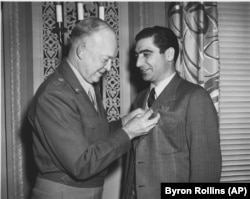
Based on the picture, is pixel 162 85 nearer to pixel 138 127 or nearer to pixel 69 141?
pixel 138 127

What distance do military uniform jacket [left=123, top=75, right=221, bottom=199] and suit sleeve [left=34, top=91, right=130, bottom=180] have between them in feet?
1.19

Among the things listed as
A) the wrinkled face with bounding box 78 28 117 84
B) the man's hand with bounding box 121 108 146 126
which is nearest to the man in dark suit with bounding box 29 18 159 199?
the wrinkled face with bounding box 78 28 117 84

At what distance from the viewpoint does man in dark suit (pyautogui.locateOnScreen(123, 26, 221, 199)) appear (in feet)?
5.47

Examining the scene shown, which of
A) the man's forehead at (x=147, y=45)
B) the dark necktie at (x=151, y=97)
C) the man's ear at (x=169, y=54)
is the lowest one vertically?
the dark necktie at (x=151, y=97)

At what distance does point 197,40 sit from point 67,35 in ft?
3.51

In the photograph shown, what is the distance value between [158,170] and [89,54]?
0.81m

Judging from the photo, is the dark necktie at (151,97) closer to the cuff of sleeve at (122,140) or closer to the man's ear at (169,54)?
the man's ear at (169,54)

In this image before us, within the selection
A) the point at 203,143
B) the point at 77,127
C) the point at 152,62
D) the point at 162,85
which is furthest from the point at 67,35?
the point at 203,143

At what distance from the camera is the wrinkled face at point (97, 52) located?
150cm

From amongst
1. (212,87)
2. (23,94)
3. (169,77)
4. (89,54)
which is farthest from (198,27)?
(23,94)

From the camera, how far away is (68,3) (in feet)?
7.95

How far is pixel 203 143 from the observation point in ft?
5.43

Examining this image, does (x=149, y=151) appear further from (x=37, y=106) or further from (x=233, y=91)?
(x=233, y=91)

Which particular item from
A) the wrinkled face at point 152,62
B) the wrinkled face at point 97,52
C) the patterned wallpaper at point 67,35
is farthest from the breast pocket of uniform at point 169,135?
the patterned wallpaper at point 67,35
